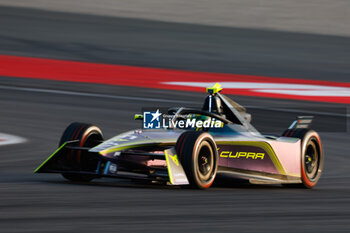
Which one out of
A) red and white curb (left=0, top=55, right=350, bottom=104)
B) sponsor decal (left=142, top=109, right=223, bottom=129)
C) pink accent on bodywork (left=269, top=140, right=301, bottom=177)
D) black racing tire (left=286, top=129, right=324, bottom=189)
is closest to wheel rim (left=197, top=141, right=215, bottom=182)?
sponsor decal (left=142, top=109, right=223, bottom=129)

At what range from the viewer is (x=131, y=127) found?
13.3 metres

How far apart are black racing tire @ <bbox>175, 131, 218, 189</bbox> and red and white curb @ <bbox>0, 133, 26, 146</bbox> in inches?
173

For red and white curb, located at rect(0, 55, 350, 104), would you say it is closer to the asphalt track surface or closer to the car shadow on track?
the asphalt track surface

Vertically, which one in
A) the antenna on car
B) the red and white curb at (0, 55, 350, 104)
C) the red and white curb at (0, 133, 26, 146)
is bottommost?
the red and white curb at (0, 133, 26, 146)

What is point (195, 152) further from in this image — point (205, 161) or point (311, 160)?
point (311, 160)

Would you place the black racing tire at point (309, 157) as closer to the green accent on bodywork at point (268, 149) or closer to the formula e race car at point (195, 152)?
the formula e race car at point (195, 152)

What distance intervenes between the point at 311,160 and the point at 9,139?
4782mm

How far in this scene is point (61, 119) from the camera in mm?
13867

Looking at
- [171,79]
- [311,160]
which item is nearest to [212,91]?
[311,160]

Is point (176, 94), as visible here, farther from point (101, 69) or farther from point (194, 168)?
point (194, 168)

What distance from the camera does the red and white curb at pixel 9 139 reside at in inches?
444

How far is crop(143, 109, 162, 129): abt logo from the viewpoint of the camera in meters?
8.30

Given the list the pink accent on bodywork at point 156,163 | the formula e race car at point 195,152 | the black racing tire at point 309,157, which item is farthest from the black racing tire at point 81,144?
the black racing tire at point 309,157

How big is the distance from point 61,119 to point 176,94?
12.3 ft
